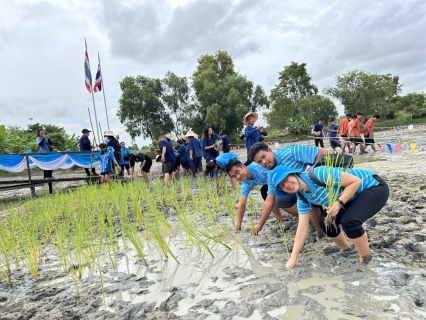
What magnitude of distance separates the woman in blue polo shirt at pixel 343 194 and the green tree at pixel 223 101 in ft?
70.6

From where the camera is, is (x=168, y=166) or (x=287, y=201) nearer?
(x=287, y=201)

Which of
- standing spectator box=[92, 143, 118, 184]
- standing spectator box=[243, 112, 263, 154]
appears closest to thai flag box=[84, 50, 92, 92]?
standing spectator box=[92, 143, 118, 184]

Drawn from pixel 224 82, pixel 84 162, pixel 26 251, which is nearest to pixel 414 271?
pixel 26 251

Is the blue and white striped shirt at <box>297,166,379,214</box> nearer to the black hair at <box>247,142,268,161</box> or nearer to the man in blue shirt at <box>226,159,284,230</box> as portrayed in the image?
the black hair at <box>247,142,268,161</box>

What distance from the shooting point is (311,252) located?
7.88 ft

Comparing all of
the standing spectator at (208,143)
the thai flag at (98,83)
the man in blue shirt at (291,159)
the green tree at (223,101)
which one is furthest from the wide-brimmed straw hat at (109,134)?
the green tree at (223,101)

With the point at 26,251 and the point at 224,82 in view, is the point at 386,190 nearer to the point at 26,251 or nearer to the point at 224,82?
the point at 26,251

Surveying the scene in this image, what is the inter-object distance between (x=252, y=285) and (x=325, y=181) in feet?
2.76

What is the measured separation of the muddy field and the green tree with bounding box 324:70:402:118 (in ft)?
87.0

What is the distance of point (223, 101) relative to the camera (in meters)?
24.0

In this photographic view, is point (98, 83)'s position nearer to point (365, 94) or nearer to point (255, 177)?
point (255, 177)

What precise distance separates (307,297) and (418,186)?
345 cm

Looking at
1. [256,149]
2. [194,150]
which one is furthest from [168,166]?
[256,149]

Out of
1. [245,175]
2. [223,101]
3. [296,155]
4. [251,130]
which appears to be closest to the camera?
[296,155]
